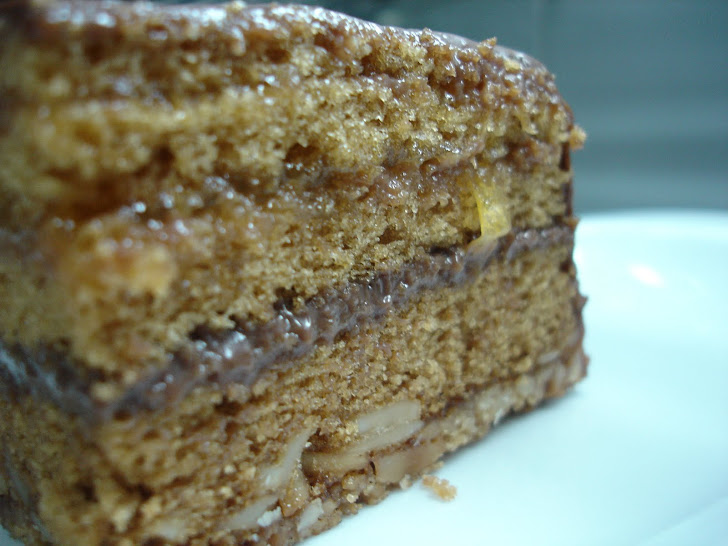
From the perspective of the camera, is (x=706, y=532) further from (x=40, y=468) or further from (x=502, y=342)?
(x=40, y=468)

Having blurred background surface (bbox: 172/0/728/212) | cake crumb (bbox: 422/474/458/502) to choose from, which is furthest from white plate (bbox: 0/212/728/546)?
blurred background surface (bbox: 172/0/728/212)

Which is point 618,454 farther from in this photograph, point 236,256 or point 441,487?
point 236,256

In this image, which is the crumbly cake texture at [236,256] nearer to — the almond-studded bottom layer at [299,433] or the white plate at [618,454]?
the almond-studded bottom layer at [299,433]

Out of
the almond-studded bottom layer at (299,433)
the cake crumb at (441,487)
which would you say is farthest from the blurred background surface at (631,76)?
the cake crumb at (441,487)

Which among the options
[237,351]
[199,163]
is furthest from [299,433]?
[199,163]

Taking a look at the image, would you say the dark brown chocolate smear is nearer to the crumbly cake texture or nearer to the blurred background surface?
the crumbly cake texture

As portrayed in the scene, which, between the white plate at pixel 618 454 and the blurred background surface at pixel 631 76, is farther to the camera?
the blurred background surface at pixel 631 76
